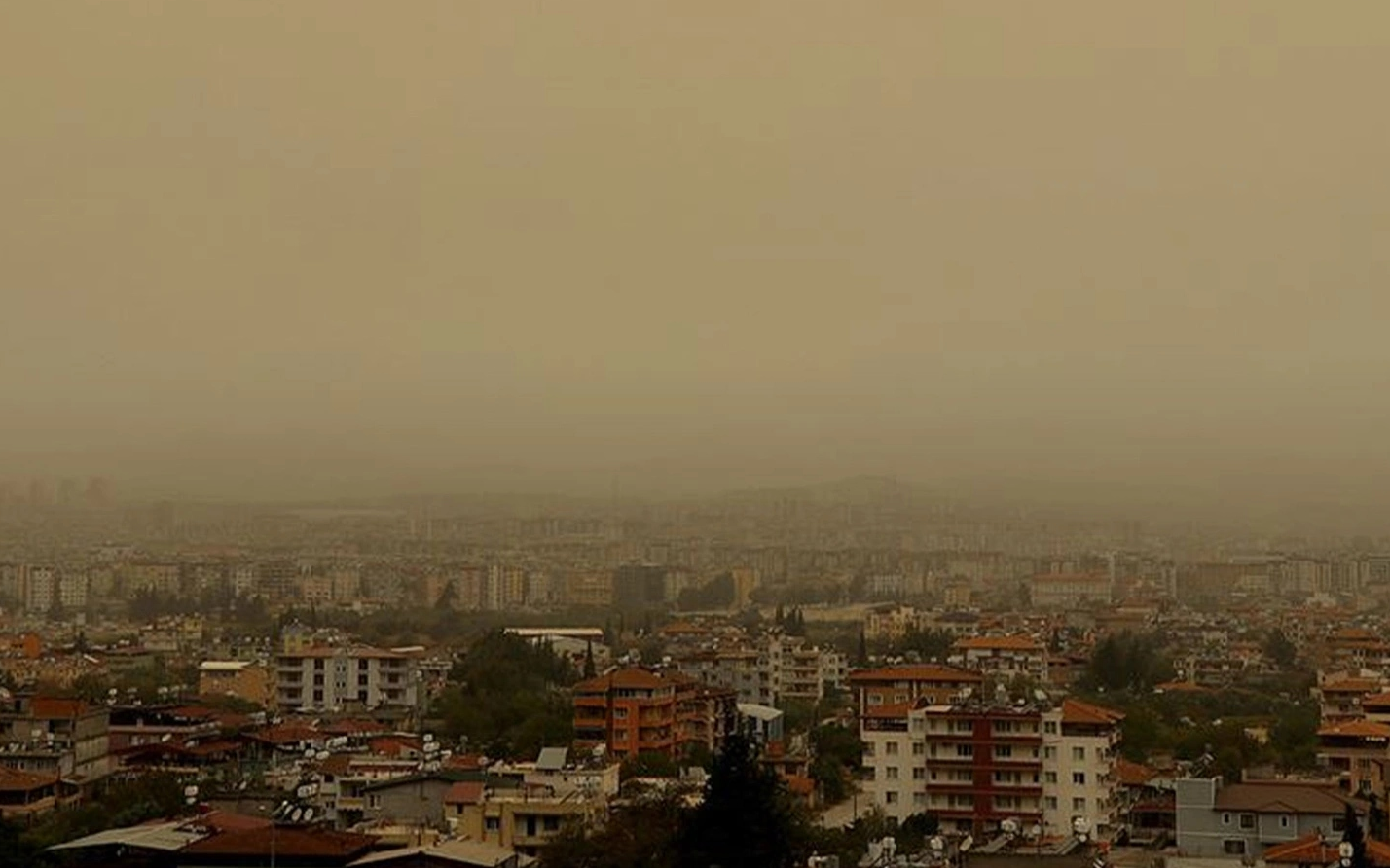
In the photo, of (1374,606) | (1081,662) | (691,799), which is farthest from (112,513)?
(691,799)

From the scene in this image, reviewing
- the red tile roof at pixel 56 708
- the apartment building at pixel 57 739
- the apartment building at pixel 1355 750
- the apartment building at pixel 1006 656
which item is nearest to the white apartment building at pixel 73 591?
the apartment building at pixel 1006 656

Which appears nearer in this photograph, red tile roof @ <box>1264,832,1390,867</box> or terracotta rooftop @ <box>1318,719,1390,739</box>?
red tile roof @ <box>1264,832,1390,867</box>

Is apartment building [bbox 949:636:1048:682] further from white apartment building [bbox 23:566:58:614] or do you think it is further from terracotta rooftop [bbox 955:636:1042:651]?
white apartment building [bbox 23:566:58:614]

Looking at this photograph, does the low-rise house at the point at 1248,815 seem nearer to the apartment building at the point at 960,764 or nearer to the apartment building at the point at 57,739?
the apartment building at the point at 960,764

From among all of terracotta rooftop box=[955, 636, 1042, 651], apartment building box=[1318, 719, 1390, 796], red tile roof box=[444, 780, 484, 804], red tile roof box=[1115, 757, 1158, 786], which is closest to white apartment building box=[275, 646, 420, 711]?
terracotta rooftop box=[955, 636, 1042, 651]

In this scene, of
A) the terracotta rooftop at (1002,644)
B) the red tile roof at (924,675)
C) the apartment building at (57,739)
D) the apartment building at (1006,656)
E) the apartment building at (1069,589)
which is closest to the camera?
the apartment building at (57,739)
